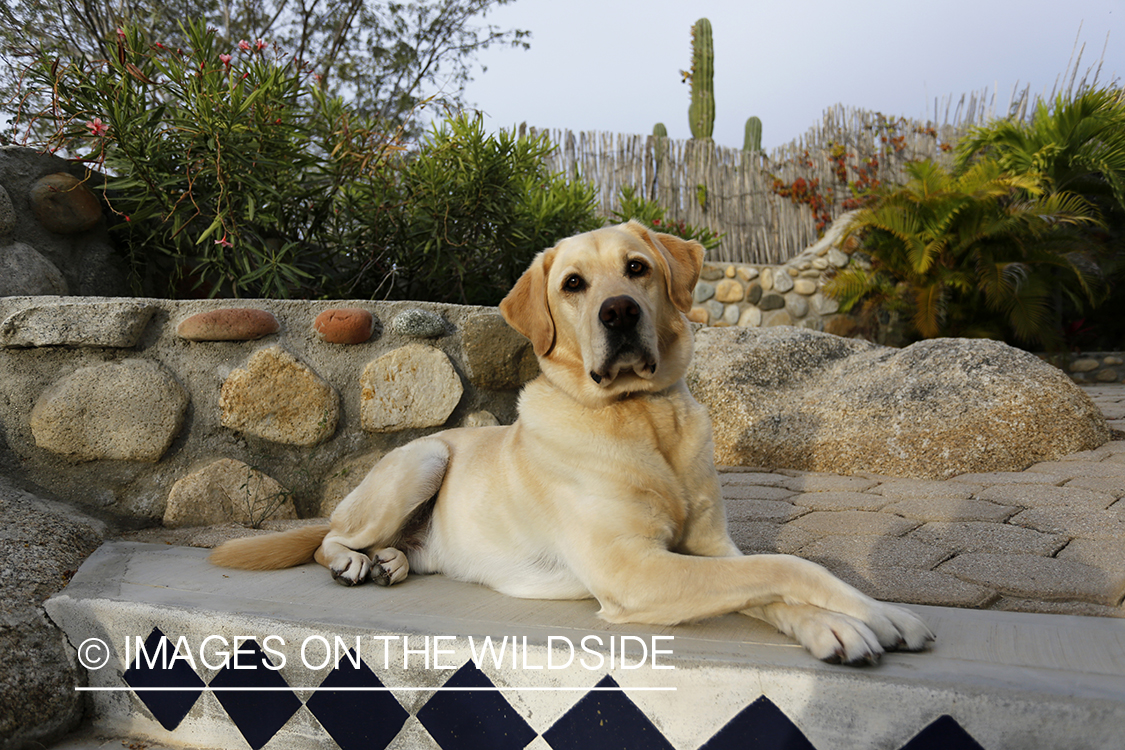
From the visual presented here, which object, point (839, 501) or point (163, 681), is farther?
point (839, 501)

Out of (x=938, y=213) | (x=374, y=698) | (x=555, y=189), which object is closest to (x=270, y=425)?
(x=374, y=698)

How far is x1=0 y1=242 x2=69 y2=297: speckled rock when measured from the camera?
3.32 m

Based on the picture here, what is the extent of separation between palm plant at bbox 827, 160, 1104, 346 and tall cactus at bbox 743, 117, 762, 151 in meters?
5.42

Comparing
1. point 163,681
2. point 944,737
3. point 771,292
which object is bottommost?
point 163,681

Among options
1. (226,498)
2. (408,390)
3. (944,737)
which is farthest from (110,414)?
(944,737)

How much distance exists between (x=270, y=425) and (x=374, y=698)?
1.68m

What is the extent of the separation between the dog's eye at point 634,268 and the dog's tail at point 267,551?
5.07 ft

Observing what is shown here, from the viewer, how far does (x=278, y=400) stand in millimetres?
3139

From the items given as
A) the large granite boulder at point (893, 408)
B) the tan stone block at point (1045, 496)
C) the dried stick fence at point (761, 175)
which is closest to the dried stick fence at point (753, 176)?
the dried stick fence at point (761, 175)

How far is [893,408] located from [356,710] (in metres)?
3.22

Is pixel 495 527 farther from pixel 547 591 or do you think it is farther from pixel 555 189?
pixel 555 189

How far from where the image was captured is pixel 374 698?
1.83 meters

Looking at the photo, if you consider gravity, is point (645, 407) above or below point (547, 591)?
above

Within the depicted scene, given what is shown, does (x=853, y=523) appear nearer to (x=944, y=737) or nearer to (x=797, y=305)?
(x=944, y=737)
